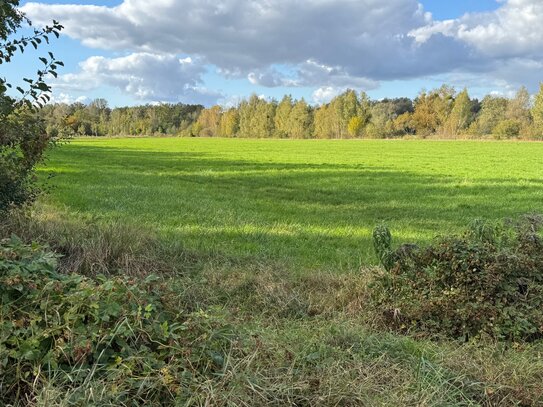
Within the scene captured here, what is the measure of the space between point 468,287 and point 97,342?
12.3 ft

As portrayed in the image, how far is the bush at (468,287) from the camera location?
4.86 meters

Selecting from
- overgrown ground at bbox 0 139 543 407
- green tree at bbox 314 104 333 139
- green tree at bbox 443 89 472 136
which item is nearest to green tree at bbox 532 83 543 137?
green tree at bbox 443 89 472 136

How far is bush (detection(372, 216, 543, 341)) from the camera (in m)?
4.86

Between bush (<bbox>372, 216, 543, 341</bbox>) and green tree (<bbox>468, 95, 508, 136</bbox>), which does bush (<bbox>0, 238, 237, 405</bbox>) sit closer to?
bush (<bbox>372, 216, 543, 341</bbox>)

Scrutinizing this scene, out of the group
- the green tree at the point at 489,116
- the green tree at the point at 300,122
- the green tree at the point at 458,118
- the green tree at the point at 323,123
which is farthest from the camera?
the green tree at the point at 300,122

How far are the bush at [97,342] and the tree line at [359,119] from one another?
75.9 m

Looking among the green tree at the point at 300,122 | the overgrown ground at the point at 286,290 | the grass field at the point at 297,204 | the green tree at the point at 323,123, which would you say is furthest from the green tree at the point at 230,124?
the overgrown ground at the point at 286,290

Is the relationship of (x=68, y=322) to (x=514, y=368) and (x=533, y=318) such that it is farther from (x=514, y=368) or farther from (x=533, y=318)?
(x=533, y=318)

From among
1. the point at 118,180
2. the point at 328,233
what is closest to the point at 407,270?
the point at 328,233

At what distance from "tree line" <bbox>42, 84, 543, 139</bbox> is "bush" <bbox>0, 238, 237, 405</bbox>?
249ft

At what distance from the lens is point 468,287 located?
511cm

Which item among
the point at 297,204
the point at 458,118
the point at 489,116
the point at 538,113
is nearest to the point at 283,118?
the point at 458,118

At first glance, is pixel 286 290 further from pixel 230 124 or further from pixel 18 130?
pixel 230 124

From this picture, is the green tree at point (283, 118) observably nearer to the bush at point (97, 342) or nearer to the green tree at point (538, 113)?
the green tree at point (538, 113)
